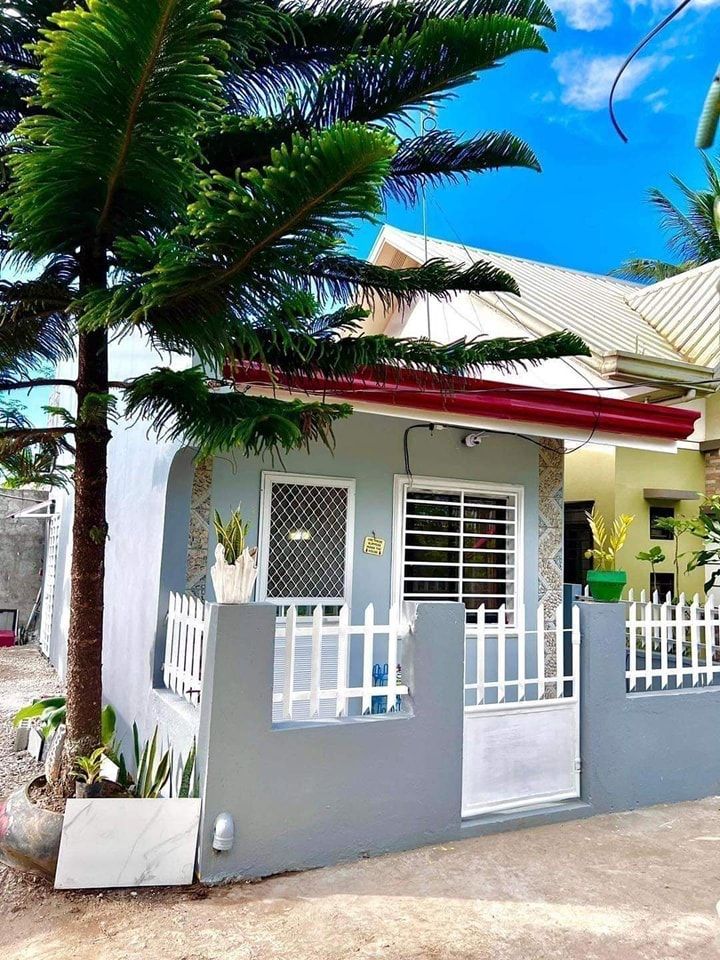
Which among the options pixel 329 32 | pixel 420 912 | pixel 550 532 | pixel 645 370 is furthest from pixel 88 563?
pixel 645 370

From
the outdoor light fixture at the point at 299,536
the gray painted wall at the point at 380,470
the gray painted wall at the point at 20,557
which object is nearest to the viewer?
the gray painted wall at the point at 380,470

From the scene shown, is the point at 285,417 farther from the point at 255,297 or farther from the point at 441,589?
the point at 441,589

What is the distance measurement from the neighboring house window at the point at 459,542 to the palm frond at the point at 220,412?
3.28 m

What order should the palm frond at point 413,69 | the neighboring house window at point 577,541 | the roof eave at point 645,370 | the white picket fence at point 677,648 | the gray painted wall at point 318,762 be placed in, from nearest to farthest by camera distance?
the gray painted wall at point 318,762, the palm frond at point 413,69, the white picket fence at point 677,648, the roof eave at point 645,370, the neighboring house window at point 577,541

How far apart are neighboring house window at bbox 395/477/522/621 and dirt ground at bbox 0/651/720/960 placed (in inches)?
125

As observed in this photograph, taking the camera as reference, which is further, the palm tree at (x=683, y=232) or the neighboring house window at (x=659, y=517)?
the palm tree at (x=683, y=232)

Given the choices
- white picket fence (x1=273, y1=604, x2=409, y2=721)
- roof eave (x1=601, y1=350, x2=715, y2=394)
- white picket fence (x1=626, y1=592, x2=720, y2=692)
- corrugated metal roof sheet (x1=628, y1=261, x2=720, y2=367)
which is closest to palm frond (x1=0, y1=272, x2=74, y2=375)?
white picket fence (x1=273, y1=604, x2=409, y2=721)

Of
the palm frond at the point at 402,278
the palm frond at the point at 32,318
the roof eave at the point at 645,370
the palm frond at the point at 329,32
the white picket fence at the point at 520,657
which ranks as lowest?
the white picket fence at the point at 520,657

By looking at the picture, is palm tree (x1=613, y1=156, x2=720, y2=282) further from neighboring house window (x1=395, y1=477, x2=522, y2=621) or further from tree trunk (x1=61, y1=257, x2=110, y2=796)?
tree trunk (x1=61, y1=257, x2=110, y2=796)

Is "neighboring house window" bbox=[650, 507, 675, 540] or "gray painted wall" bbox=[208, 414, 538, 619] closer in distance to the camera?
"gray painted wall" bbox=[208, 414, 538, 619]

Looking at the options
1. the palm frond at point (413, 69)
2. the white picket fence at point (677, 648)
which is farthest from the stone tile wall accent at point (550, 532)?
the palm frond at point (413, 69)

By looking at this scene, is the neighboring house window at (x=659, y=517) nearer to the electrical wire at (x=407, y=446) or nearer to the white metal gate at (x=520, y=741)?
the electrical wire at (x=407, y=446)

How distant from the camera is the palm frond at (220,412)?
13.3ft

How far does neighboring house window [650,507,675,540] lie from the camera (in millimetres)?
10414
